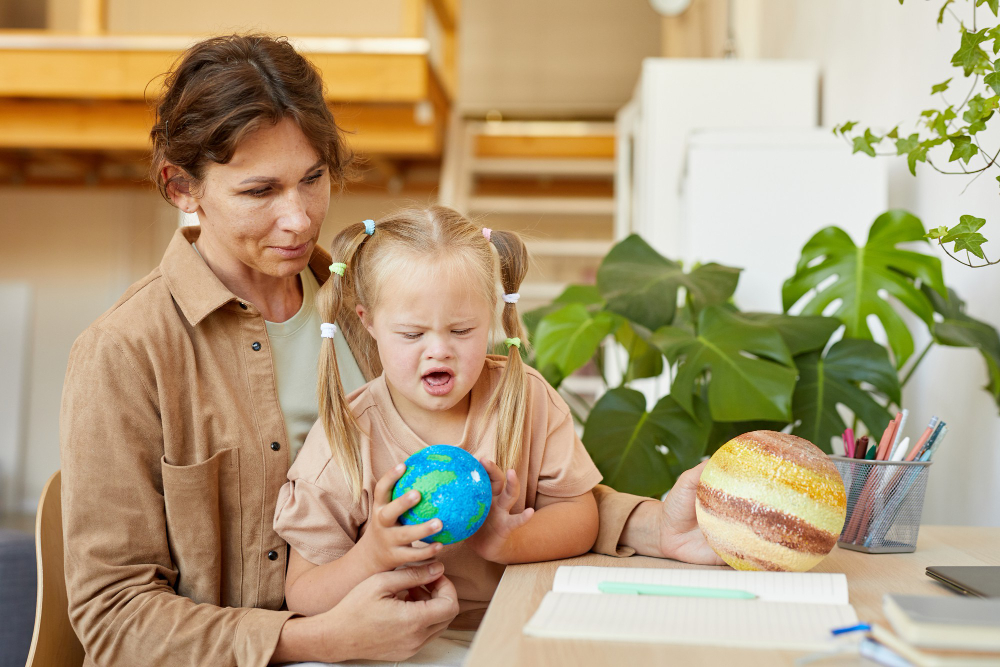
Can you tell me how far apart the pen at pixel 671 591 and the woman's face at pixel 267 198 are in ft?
2.11

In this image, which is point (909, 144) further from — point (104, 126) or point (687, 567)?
point (104, 126)

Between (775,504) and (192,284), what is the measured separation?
0.80 m

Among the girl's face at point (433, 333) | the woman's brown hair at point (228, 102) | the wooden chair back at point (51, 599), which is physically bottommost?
the wooden chair back at point (51, 599)

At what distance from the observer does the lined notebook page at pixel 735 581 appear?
847 millimetres

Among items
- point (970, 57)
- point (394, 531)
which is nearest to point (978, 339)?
point (970, 57)

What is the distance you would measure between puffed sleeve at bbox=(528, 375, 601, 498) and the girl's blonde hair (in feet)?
0.19

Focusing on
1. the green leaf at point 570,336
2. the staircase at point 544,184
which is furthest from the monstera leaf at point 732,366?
the staircase at point 544,184

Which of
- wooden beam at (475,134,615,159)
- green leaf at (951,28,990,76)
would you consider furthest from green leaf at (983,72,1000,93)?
wooden beam at (475,134,615,159)

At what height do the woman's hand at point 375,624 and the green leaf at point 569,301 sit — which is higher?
the green leaf at point 569,301

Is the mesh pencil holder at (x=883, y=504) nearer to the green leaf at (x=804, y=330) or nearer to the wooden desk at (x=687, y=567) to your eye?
the wooden desk at (x=687, y=567)

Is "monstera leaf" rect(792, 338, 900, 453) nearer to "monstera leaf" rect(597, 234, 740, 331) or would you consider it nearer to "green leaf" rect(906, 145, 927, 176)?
"monstera leaf" rect(597, 234, 740, 331)

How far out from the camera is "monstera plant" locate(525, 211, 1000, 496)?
150cm

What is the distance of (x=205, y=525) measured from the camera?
44.8 inches

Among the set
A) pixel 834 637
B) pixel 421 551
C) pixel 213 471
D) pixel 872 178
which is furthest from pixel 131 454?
pixel 872 178
